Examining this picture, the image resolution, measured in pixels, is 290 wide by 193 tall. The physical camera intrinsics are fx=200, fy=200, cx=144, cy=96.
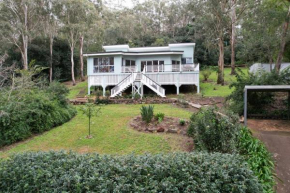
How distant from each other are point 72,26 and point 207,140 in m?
24.1

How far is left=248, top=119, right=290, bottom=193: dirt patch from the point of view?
16.3 ft

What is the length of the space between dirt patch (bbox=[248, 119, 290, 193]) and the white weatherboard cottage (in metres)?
8.54

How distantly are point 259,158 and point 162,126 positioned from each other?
3.84 meters

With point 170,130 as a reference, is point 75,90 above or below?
above

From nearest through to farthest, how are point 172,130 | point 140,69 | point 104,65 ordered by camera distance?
point 172,130
point 104,65
point 140,69

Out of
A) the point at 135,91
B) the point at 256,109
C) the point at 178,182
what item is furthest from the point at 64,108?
the point at 256,109

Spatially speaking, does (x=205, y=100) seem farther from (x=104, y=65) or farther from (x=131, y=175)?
(x=131, y=175)

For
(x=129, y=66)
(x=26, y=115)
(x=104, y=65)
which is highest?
(x=104, y=65)

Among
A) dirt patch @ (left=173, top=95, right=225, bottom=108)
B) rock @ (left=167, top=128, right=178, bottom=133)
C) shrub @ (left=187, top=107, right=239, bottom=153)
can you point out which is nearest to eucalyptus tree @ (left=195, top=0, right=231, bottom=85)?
dirt patch @ (left=173, top=95, right=225, bottom=108)

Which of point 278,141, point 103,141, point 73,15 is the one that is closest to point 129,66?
point 73,15

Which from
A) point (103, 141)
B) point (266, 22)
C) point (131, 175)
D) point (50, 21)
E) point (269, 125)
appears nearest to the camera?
point (131, 175)

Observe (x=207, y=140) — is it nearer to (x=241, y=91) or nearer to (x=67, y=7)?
(x=241, y=91)

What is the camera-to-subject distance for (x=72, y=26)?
24.8 m

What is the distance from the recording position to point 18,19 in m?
23.8
